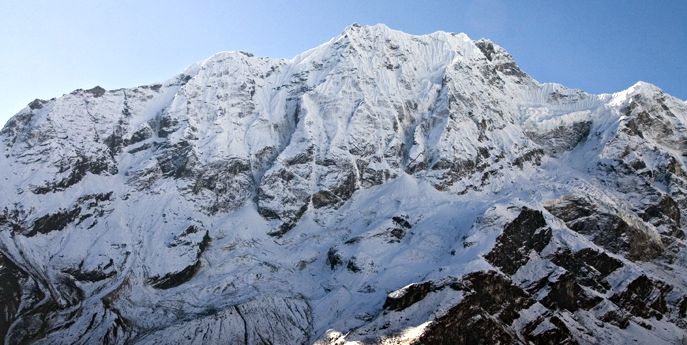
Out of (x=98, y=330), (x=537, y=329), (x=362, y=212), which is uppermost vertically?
(x=362, y=212)

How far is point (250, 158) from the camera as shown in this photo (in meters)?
185

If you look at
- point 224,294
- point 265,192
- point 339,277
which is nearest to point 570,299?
point 339,277

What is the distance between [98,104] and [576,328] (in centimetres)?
14512

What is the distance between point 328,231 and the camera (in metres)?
163

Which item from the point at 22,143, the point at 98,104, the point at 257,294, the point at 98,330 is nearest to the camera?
the point at 98,330

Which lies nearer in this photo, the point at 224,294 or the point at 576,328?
the point at 576,328

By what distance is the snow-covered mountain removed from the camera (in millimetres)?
123562

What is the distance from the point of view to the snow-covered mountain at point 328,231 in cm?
12356

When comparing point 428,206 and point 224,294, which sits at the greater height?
point 428,206

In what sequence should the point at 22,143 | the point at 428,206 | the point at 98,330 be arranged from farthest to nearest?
the point at 22,143
the point at 428,206
the point at 98,330

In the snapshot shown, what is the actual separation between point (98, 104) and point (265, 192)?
63055mm

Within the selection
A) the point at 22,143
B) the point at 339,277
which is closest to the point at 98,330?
the point at 339,277

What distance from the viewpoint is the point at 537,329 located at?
118 metres

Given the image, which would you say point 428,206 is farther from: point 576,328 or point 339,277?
point 576,328
